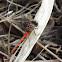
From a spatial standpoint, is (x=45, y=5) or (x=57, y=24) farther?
(x=57, y=24)

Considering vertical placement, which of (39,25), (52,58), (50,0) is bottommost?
(52,58)

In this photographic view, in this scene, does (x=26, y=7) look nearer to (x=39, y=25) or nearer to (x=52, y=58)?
(x=39, y=25)

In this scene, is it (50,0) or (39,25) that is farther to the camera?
(50,0)

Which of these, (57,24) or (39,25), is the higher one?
(39,25)

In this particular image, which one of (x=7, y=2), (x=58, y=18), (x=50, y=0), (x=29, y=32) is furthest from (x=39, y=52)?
(x=7, y=2)

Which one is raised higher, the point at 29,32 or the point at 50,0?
the point at 50,0

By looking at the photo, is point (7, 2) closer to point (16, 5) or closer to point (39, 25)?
point (16, 5)

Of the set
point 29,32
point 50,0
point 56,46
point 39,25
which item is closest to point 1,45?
point 29,32

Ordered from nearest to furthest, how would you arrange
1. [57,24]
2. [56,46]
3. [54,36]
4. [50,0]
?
[50,0]
[56,46]
[54,36]
[57,24]

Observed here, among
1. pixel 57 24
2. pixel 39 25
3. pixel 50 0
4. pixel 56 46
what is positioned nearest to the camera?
pixel 39 25
